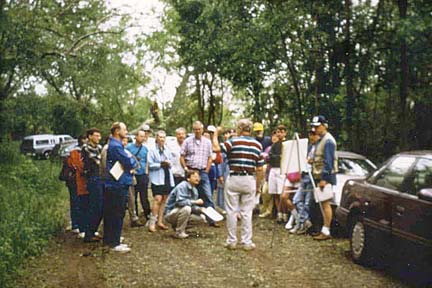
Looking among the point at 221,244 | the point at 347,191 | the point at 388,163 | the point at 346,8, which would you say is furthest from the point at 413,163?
the point at 346,8

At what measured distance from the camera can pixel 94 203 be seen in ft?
36.1

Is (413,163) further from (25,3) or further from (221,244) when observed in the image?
(25,3)

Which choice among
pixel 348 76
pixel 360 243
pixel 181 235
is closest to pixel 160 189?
pixel 181 235

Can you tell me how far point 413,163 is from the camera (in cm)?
810

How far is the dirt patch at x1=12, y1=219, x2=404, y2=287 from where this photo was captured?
8125 millimetres

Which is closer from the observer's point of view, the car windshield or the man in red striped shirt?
the man in red striped shirt

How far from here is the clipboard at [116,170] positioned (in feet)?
32.1

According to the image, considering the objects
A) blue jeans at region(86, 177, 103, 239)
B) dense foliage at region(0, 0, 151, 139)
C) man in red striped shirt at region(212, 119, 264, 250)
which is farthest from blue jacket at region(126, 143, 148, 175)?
dense foliage at region(0, 0, 151, 139)

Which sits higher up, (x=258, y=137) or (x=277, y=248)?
(x=258, y=137)

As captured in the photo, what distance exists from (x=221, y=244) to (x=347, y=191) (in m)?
2.31

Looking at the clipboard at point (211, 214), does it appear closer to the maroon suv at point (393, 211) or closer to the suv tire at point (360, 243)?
the maroon suv at point (393, 211)

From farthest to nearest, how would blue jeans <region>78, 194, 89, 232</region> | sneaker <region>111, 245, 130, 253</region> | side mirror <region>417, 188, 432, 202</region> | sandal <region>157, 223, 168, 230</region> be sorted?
sandal <region>157, 223, 168, 230</region> → blue jeans <region>78, 194, 89, 232</region> → sneaker <region>111, 245, 130, 253</region> → side mirror <region>417, 188, 432, 202</region>

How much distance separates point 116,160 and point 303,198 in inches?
144

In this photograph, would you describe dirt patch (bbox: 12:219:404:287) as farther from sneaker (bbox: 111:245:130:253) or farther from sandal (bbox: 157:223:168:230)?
sandal (bbox: 157:223:168:230)
